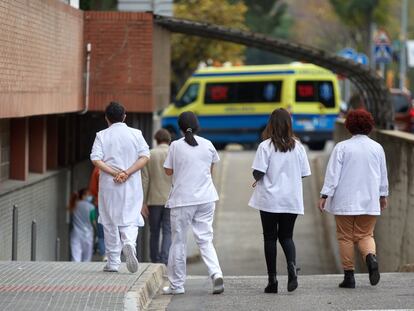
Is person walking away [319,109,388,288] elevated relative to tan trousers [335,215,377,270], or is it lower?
elevated

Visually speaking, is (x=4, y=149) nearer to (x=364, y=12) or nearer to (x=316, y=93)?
(x=316, y=93)

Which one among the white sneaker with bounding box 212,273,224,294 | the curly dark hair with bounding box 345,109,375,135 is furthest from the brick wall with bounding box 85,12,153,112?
the white sneaker with bounding box 212,273,224,294

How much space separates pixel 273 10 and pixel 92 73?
160 feet

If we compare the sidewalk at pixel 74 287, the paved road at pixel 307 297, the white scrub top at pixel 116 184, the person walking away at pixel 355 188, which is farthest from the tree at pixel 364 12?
the white scrub top at pixel 116 184

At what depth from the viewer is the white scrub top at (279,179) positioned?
10.9 m

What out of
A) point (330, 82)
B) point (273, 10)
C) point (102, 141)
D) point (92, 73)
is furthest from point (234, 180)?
point (273, 10)

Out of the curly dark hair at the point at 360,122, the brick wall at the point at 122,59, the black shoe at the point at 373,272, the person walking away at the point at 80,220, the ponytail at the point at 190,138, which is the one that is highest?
the brick wall at the point at 122,59

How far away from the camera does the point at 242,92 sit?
3741 cm

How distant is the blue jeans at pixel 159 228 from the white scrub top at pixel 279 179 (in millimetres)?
4525

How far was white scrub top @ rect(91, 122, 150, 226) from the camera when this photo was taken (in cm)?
1133

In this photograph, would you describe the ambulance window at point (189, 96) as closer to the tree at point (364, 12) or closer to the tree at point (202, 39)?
the tree at point (202, 39)

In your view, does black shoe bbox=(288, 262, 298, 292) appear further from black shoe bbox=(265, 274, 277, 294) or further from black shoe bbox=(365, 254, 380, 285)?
black shoe bbox=(365, 254, 380, 285)

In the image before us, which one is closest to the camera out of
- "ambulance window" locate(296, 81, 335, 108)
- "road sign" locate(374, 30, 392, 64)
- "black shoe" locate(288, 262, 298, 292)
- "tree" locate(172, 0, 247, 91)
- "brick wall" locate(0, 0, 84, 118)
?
"black shoe" locate(288, 262, 298, 292)

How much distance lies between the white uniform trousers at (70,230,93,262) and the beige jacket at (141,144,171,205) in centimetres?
525
